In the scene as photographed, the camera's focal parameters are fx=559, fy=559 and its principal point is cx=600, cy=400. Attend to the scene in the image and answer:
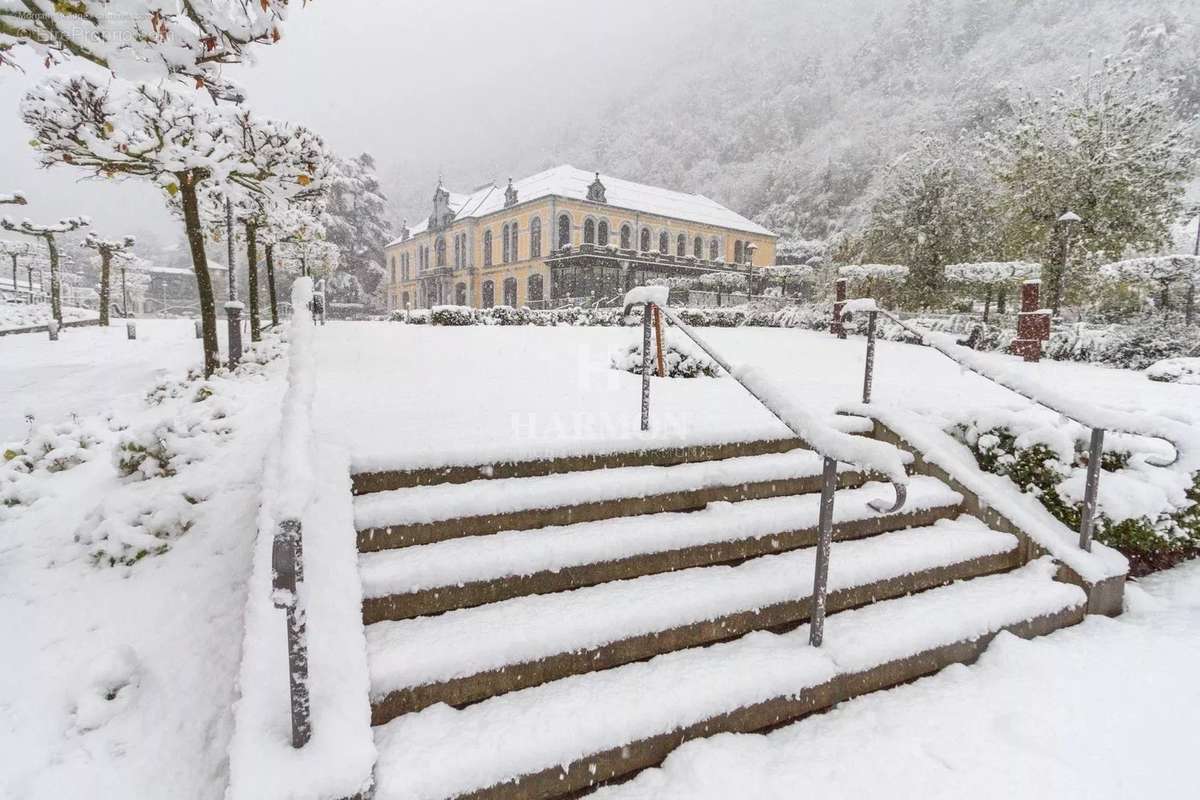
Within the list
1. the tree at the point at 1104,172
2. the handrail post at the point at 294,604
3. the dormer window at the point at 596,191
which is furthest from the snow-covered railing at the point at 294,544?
the dormer window at the point at 596,191

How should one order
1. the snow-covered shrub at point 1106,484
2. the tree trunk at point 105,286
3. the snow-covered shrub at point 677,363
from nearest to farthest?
the snow-covered shrub at point 1106,484 → the snow-covered shrub at point 677,363 → the tree trunk at point 105,286

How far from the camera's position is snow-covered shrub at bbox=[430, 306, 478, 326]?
1809 cm

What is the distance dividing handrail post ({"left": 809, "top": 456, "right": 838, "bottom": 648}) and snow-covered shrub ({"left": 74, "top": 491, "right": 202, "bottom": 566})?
11.9 feet

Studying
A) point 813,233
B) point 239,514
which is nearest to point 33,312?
point 239,514

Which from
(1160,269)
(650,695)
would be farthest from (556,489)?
(1160,269)

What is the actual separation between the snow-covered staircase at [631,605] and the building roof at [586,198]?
104 ft

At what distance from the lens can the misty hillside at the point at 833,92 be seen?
44.8 metres

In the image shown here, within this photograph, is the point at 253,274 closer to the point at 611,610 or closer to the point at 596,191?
the point at 611,610

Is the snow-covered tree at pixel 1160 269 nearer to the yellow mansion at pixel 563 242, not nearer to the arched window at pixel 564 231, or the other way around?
the yellow mansion at pixel 563 242

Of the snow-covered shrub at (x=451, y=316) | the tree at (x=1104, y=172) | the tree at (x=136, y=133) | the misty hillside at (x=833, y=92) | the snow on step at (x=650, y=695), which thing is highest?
the misty hillside at (x=833, y=92)

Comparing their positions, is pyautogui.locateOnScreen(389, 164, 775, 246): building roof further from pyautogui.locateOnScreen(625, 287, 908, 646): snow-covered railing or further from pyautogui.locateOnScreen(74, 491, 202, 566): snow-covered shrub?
pyautogui.locateOnScreen(625, 287, 908, 646): snow-covered railing

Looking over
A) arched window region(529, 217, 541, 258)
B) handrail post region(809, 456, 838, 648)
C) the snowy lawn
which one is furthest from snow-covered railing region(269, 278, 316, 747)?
arched window region(529, 217, 541, 258)

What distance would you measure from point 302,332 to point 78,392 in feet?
26.2

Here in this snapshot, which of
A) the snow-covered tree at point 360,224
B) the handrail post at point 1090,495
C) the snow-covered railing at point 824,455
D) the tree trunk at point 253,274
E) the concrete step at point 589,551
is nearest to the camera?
the snow-covered railing at point 824,455
